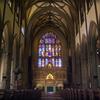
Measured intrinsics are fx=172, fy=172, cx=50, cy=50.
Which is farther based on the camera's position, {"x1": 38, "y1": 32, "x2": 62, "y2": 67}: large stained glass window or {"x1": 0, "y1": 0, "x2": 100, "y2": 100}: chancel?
{"x1": 38, "y1": 32, "x2": 62, "y2": 67}: large stained glass window

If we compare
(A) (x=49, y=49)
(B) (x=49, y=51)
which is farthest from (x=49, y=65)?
(A) (x=49, y=49)

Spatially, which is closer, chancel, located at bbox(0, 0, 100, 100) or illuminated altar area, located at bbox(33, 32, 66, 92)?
chancel, located at bbox(0, 0, 100, 100)

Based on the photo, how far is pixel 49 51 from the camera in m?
36.1

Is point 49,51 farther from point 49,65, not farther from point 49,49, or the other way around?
point 49,65

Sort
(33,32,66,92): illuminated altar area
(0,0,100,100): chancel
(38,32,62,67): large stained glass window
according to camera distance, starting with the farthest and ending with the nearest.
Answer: (38,32,62,67): large stained glass window → (33,32,66,92): illuminated altar area → (0,0,100,100): chancel

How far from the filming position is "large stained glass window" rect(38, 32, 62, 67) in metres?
35.3

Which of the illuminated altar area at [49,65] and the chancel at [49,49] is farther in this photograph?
the illuminated altar area at [49,65]

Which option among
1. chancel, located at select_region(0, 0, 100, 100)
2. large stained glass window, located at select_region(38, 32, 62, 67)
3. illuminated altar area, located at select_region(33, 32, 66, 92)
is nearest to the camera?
chancel, located at select_region(0, 0, 100, 100)

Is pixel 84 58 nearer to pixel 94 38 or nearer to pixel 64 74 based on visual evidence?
pixel 94 38

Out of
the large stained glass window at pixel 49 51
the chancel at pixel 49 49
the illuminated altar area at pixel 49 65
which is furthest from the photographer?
the large stained glass window at pixel 49 51

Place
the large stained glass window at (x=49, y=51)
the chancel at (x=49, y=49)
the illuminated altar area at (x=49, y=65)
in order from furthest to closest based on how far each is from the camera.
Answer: the large stained glass window at (x=49, y=51)
the illuminated altar area at (x=49, y=65)
the chancel at (x=49, y=49)

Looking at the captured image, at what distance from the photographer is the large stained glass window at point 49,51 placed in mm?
35281

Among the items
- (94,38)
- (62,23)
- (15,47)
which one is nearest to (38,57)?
(62,23)

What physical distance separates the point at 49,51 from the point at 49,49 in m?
0.47
